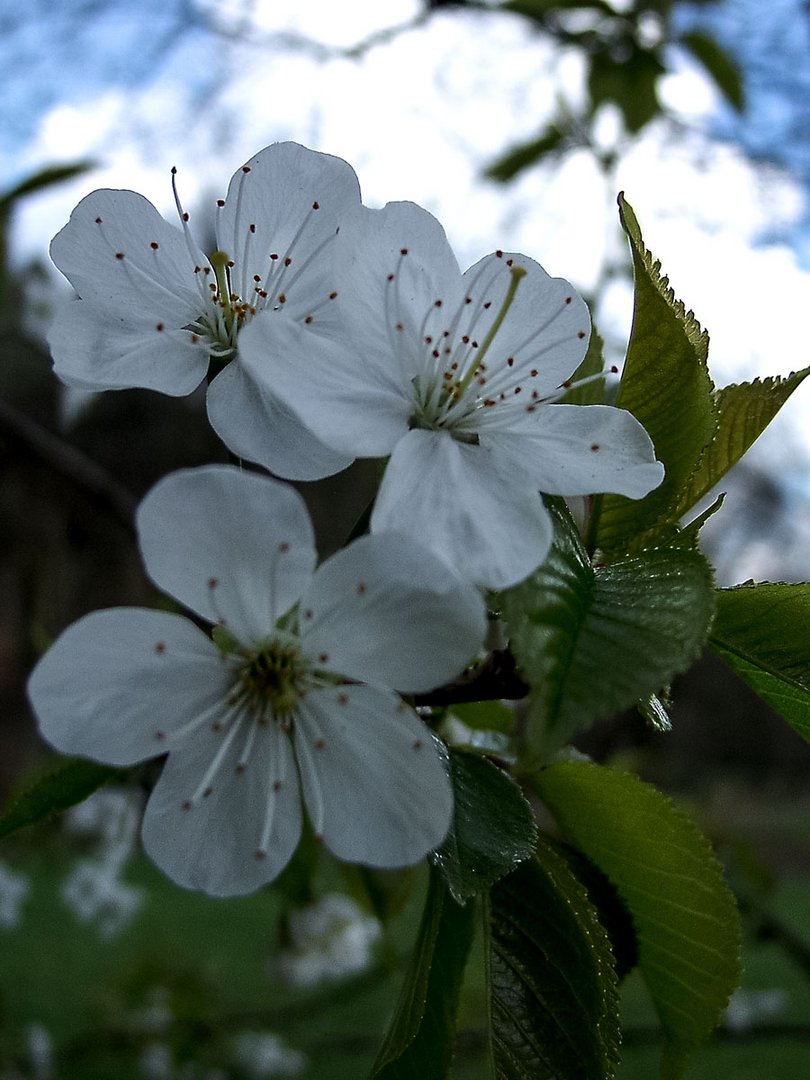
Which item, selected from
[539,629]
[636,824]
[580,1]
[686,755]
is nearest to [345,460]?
[539,629]

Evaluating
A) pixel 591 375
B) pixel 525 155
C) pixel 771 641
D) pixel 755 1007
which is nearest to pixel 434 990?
pixel 771 641

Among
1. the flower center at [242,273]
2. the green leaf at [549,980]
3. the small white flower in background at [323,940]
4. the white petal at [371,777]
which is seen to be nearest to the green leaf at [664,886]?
the green leaf at [549,980]

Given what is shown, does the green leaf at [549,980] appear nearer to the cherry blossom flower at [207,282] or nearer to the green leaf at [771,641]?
the green leaf at [771,641]

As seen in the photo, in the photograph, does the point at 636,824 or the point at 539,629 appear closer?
the point at 539,629

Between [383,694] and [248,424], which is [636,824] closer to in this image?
[383,694]

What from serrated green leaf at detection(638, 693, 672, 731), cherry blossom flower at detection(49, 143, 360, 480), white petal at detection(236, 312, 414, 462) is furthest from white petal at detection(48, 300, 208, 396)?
serrated green leaf at detection(638, 693, 672, 731)

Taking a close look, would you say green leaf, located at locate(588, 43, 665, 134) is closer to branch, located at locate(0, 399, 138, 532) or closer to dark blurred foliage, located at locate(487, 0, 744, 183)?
dark blurred foliage, located at locate(487, 0, 744, 183)
